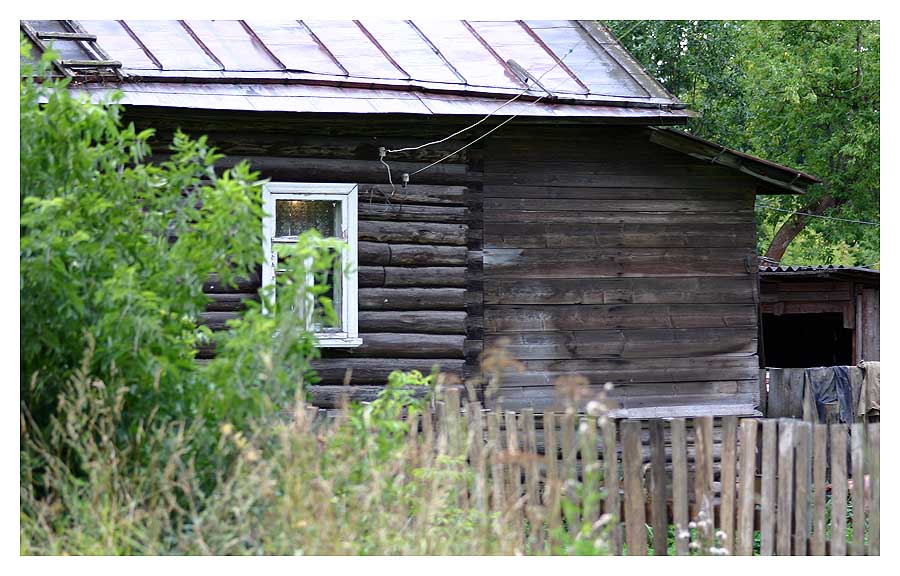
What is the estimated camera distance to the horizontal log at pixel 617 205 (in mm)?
9578

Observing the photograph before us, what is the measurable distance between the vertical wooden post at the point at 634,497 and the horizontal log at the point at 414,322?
3.88m

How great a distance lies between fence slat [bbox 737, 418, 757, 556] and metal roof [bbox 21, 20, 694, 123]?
436 cm

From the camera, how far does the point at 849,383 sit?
11.6 metres

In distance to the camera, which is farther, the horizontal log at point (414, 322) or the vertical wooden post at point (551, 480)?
the horizontal log at point (414, 322)

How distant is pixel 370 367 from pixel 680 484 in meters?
4.10

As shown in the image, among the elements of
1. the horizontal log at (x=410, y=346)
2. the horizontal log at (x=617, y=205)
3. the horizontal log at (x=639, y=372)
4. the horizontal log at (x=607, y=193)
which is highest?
the horizontal log at (x=607, y=193)

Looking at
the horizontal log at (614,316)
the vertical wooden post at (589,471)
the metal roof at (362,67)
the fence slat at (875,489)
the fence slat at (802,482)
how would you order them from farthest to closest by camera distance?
the horizontal log at (614,316) → the metal roof at (362,67) → the fence slat at (802,482) → the fence slat at (875,489) → the vertical wooden post at (589,471)

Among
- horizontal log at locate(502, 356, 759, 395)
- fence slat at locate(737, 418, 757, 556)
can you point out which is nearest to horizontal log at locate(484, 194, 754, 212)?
horizontal log at locate(502, 356, 759, 395)

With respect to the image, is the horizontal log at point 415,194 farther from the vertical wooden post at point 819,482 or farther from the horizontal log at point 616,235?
the vertical wooden post at point 819,482

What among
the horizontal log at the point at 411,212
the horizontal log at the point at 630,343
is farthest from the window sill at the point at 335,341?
the horizontal log at the point at 630,343

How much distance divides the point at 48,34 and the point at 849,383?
8.96m

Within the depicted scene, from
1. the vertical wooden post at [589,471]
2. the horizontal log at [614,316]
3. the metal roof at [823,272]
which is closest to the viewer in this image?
the vertical wooden post at [589,471]

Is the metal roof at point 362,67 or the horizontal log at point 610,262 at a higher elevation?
the metal roof at point 362,67

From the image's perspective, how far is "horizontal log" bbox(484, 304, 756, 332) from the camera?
375 inches
